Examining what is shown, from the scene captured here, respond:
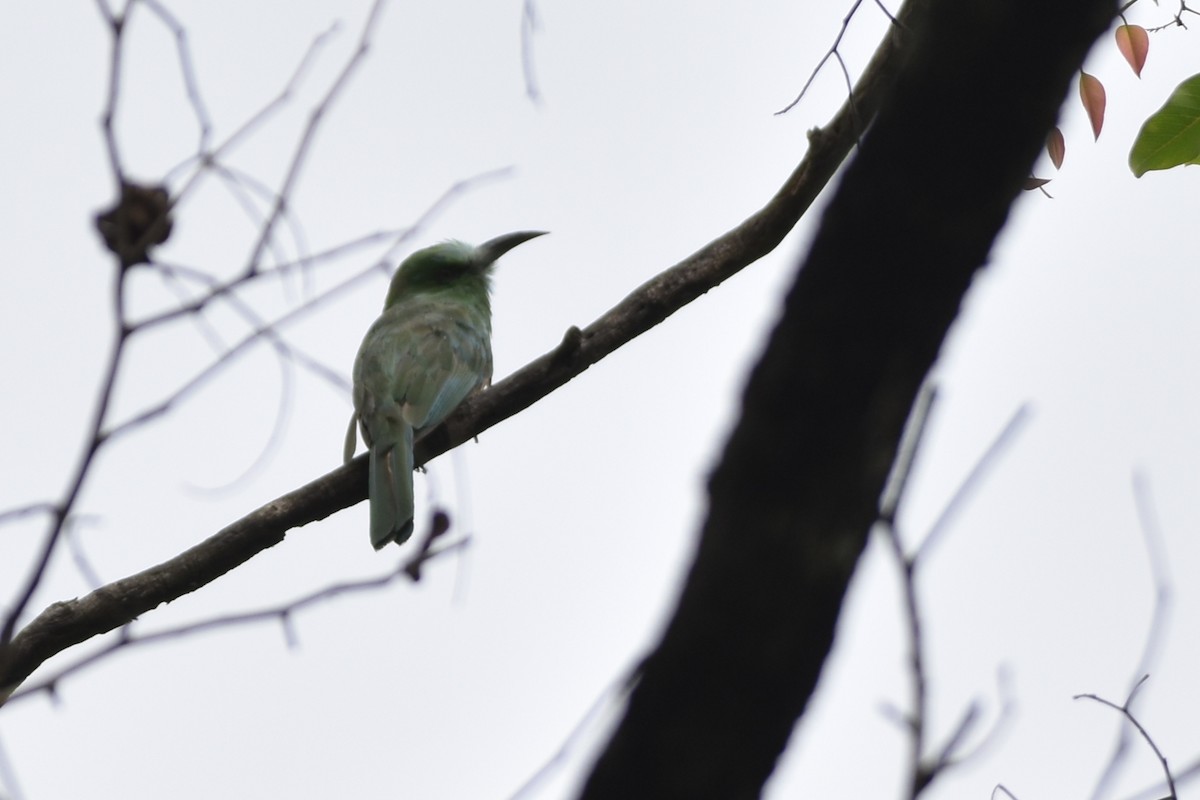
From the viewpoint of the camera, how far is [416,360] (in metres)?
5.26

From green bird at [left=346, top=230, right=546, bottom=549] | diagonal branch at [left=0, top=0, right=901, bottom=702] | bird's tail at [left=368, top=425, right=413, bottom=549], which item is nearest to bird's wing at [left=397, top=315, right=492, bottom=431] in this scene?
green bird at [left=346, top=230, right=546, bottom=549]

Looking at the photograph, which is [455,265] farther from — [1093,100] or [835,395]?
[835,395]

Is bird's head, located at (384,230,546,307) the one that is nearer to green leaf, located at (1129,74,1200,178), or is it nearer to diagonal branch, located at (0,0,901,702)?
diagonal branch, located at (0,0,901,702)

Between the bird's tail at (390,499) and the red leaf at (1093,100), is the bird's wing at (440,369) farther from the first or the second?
the red leaf at (1093,100)

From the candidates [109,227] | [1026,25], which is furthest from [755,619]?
[109,227]

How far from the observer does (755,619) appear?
1.22 m

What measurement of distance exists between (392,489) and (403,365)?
0.89m

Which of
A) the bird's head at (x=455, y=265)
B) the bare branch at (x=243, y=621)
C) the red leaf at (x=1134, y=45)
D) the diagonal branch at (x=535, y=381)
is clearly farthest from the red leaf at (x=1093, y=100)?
the bird's head at (x=455, y=265)

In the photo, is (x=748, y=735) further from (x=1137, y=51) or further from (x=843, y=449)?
(x=1137, y=51)

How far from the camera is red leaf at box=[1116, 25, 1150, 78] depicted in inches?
126

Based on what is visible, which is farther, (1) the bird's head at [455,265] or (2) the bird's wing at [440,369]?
(1) the bird's head at [455,265]

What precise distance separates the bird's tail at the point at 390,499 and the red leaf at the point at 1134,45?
2531 millimetres

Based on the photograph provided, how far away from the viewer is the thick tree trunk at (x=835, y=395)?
1.22m

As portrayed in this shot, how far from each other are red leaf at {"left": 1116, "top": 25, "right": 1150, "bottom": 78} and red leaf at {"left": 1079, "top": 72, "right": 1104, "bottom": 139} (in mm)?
93
